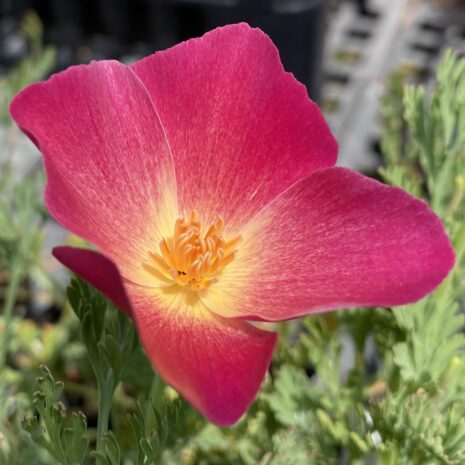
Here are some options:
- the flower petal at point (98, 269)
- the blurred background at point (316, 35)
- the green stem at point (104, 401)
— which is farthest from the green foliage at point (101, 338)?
the blurred background at point (316, 35)

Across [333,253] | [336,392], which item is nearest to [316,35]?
[336,392]

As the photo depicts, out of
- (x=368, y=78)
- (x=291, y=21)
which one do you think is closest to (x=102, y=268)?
(x=291, y=21)

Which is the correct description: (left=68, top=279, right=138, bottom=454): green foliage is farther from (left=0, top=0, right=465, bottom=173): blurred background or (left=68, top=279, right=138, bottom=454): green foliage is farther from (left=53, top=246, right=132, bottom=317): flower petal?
(left=0, top=0, right=465, bottom=173): blurred background

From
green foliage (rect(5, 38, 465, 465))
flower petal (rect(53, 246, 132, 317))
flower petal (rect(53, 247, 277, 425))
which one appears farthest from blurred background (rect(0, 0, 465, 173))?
flower petal (rect(53, 246, 132, 317))

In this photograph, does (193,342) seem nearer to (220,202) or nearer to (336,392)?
(220,202)

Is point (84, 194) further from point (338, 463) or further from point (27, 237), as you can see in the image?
point (338, 463)

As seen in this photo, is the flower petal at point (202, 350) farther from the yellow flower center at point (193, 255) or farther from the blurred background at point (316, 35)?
the blurred background at point (316, 35)
